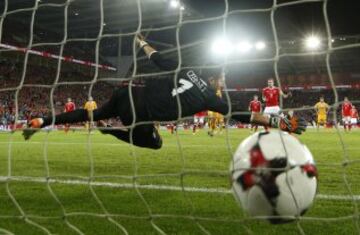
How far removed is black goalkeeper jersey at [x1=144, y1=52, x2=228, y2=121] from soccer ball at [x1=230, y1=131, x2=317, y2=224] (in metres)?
1.78

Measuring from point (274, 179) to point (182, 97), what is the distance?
201 cm

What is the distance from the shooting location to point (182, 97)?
171 inches

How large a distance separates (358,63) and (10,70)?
80.6ft

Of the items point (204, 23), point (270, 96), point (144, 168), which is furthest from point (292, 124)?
point (204, 23)

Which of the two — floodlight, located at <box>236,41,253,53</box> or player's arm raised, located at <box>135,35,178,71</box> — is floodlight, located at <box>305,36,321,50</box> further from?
player's arm raised, located at <box>135,35,178,71</box>

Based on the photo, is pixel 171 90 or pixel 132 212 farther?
pixel 171 90

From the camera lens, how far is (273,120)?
13.9ft

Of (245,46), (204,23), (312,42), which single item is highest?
(204,23)

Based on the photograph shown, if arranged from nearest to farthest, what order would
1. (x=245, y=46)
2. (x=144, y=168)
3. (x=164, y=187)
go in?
1. (x=164, y=187)
2. (x=144, y=168)
3. (x=245, y=46)

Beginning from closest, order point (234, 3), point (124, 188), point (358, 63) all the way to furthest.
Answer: point (124, 188), point (234, 3), point (358, 63)

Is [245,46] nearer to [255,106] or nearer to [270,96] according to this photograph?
[255,106]

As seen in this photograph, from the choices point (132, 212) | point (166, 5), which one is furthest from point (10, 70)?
point (132, 212)

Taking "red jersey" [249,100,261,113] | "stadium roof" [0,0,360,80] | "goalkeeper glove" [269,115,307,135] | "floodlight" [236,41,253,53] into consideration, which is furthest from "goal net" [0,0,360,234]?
"floodlight" [236,41,253,53]

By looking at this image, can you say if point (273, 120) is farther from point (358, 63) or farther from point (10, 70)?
point (358, 63)
